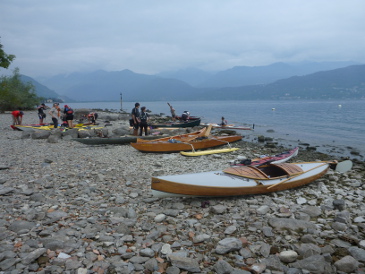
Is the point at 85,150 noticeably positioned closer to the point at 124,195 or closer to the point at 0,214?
the point at 124,195

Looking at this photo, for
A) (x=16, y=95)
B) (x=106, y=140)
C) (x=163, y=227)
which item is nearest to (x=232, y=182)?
(x=163, y=227)

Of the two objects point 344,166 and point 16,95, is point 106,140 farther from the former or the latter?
point 16,95

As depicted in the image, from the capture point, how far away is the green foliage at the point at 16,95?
42750mm

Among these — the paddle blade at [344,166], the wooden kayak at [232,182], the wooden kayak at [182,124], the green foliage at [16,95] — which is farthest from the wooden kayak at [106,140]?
the green foliage at [16,95]

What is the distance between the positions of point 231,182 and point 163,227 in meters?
2.76

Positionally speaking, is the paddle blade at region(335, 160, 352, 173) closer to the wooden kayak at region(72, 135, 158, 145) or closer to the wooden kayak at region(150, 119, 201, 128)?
the wooden kayak at region(72, 135, 158, 145)

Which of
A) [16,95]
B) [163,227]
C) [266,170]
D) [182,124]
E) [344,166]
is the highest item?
[16,95]

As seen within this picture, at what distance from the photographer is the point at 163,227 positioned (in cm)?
585

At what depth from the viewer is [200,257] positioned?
4.82 meters

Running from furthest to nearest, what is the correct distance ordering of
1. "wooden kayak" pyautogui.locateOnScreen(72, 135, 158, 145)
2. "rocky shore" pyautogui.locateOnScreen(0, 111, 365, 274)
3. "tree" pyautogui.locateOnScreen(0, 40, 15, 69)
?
1. "tree" pyautogui.locateOnScreen(0, 40, 15, 69)
2. "wooden kayak" pyautogui.locateOnScreen(72, 135, 158, 145)
3. "rocky shore" pyautogui.locateOnScreen(0, 111, 365, 274)

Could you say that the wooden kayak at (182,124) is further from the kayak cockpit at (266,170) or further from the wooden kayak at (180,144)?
the kayak cockpit at (266,170)

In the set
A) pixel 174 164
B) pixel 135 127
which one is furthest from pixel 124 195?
pixel 135 127

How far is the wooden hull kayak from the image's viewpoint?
7.20m

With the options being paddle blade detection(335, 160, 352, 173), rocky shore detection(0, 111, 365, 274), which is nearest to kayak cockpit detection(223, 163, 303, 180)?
rocky shore detection(0, 111, 365, 274)
